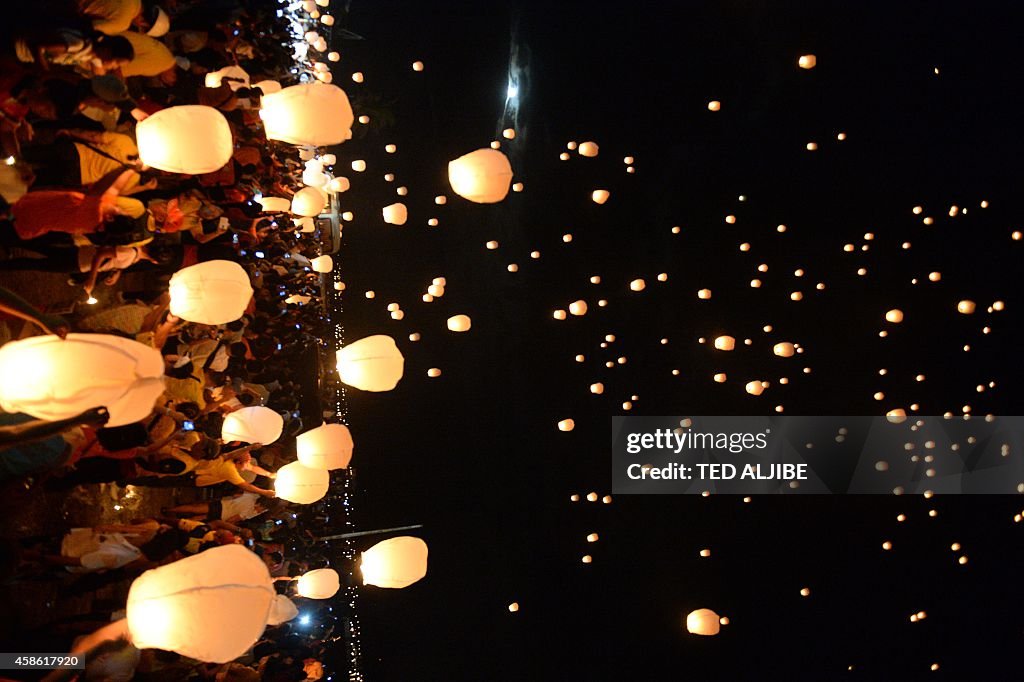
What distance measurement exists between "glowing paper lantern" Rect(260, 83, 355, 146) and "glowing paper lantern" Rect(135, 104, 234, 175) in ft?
0.95

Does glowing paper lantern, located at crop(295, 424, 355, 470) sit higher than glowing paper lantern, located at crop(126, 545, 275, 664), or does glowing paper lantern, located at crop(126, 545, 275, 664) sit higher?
glowing paper lantern, located at crop(295, 424, 355, 470)

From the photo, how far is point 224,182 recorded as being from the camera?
2.31 metres

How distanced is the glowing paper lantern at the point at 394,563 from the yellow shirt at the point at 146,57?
1.91 meters

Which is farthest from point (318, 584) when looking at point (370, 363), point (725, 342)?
point (725, 342)

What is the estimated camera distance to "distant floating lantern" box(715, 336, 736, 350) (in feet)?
8.27

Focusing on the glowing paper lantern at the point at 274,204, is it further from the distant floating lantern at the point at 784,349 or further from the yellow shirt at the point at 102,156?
the distant floating lantern at the point at 784,349

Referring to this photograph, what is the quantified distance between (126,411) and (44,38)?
1085 mm

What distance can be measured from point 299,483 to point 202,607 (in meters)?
0.79

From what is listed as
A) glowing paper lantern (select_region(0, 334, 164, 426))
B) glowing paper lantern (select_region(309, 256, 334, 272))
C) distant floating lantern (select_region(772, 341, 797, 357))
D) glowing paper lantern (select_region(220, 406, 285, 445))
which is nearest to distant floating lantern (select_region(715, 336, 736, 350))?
distant floating lantern (select_region(772, 341, 797, 357))

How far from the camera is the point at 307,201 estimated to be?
2.45 m

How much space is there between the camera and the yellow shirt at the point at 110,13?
1806mm

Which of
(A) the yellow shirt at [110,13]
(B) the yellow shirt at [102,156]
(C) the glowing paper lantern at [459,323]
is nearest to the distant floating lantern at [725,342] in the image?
(C) the glowing paper lantern at [459,323]

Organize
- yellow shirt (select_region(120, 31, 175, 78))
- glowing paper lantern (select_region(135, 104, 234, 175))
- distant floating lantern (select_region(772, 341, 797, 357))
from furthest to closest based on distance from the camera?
1. distant floating lantern (select_region(772, 341, 797, 357))
2. yellow shirt (select_region(120, 31, 175, 78))
3. glowing paper lantern (select_region(135, 104, 234, 175))

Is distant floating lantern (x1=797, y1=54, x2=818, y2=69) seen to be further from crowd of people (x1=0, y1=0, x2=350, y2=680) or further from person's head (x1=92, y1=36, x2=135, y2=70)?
person's head (x1=92, y1=36, x2=135, y2=70)
